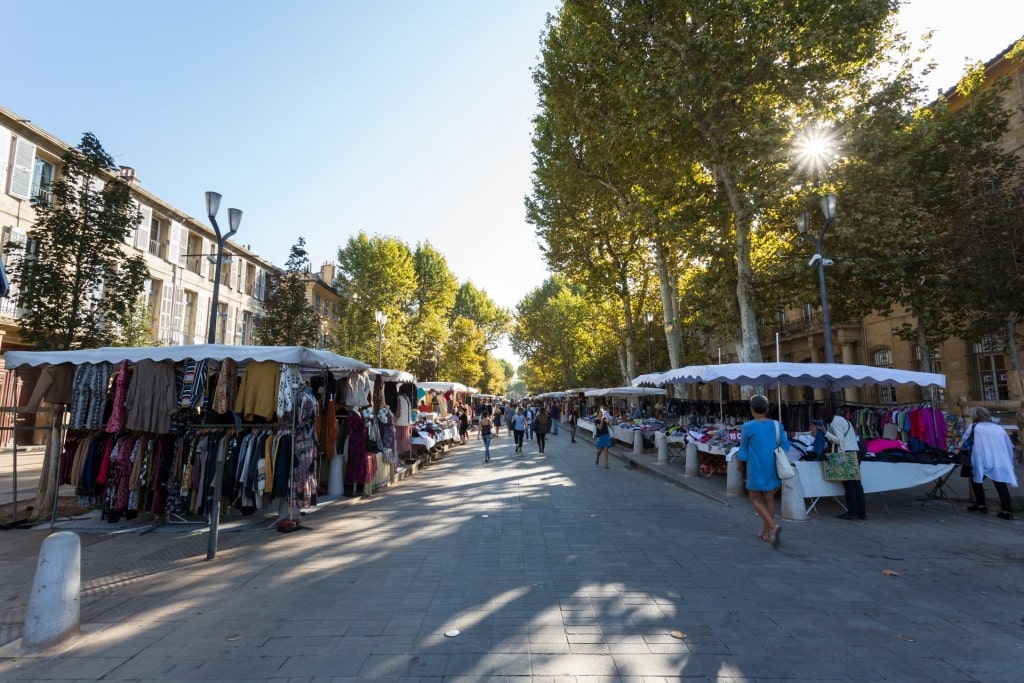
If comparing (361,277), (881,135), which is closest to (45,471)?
(881,135)

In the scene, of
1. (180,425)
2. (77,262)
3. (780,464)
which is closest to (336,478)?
(180,425)

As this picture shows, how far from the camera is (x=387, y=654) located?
3504 millimetres

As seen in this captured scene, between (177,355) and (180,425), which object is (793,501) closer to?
(180,425)

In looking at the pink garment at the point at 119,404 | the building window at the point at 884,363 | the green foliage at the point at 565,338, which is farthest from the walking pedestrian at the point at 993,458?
the green foliage at the point at 565,338

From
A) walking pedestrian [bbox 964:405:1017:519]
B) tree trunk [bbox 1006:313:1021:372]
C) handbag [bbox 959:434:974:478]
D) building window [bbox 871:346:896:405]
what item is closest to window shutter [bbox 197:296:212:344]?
handbag [bbox 959:434:974:478]

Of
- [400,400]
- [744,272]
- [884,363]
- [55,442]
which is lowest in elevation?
[55,442]

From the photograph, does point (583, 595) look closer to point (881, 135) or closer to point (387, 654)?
point (387, 654)

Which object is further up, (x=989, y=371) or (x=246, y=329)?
(x=246, y=329)

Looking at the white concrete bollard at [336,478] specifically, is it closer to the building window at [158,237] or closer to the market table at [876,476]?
the market table at [876,476]

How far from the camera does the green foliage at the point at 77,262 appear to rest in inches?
364

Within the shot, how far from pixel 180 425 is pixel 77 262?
481 cm

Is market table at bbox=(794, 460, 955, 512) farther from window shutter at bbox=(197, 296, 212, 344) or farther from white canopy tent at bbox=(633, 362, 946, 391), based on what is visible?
window shutter at bbox=(197, 296, 212, 344)

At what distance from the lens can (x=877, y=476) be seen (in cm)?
816

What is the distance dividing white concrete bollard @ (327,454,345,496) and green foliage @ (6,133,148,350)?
495 cm
